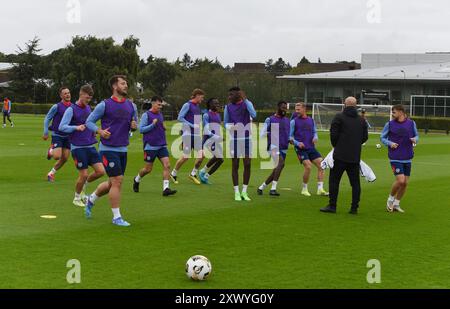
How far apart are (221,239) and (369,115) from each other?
4710 centimetres

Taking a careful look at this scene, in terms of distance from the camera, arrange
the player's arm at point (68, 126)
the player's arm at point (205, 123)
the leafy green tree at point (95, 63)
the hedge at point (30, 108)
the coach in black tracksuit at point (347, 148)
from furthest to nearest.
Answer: the hedge at point (30, 108)
the leafy green tree at point (95, 63)
the player's arm at point (205, 123)
the coach in black tracksuit at point (347, 148)
the player's arm at point (68, 126)

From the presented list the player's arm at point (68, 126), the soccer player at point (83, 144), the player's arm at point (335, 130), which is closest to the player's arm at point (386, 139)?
the player's arm at point (335, 130)

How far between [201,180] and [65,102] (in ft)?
12.6

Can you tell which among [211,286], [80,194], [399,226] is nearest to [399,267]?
[211,286]

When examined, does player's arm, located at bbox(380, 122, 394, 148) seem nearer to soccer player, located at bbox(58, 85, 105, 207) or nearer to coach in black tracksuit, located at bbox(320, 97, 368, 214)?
coach in black tracksuit, located at bbox(320, 97, 368, 214)

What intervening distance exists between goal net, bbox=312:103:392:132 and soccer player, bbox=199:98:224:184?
1445 inches

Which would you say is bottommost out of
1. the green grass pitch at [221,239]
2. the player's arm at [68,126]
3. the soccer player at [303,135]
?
the green grass pitch at [221,239]

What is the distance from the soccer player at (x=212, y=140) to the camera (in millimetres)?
17047

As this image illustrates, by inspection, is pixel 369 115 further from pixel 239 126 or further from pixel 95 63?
pixel 239 126

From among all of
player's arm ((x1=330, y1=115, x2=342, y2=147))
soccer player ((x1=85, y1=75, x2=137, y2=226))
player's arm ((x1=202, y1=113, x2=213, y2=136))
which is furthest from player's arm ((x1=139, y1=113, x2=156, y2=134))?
player's arm ((x1=330, y1=115, x2=342, y2=147))

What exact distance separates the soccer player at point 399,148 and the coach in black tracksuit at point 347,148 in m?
0.65

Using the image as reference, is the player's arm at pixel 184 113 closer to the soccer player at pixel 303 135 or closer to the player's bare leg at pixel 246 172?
the soccer player at pixel 303 135

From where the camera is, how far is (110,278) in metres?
7.41

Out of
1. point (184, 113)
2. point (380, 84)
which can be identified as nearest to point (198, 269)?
point (184, 113)
